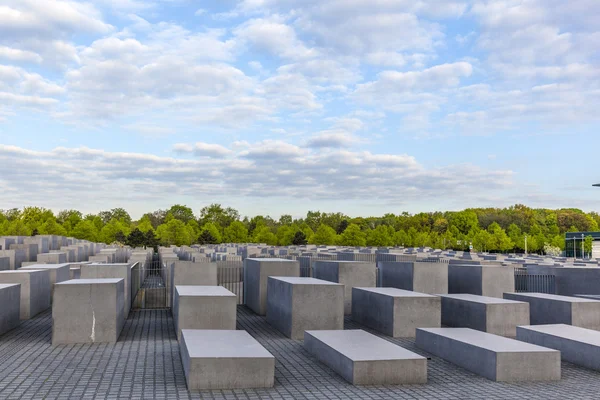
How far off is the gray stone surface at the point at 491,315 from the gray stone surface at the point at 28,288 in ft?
39.1

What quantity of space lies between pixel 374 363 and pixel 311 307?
4463mm

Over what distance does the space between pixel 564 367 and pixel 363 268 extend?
7871 millimetres

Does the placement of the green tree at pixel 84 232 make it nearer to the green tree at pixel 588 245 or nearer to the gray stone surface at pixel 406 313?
the green tree at pixel 588 245

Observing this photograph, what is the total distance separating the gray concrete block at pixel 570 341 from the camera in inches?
412

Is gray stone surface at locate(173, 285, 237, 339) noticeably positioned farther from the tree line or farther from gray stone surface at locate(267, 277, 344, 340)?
the tree line

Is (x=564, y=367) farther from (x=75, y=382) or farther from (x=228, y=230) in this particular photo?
(x=228, y=230)

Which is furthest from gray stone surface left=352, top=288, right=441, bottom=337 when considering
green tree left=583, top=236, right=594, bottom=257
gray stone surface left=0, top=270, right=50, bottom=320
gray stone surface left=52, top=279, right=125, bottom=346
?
green tree left=583, top=236, right=594, bottom=257

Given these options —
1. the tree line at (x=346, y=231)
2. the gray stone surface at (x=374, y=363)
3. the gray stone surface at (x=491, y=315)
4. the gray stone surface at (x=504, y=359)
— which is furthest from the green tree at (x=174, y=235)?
the gray stone surface at (x=504, y=359)

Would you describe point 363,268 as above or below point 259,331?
above

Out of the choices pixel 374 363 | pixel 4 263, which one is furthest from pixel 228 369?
pixel 4 263

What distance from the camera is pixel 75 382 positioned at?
857 centimetres

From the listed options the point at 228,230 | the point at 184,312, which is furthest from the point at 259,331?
the point at 228,230

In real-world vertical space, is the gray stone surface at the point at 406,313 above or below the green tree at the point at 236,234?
below

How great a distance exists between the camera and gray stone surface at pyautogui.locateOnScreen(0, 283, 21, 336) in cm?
1273
